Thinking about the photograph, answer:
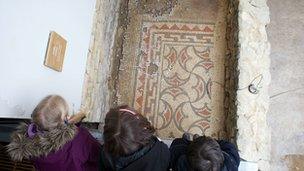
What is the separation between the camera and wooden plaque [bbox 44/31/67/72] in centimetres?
170

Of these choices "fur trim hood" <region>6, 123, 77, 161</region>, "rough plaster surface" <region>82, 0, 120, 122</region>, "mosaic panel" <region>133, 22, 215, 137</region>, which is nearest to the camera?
"fur trim hood" <region>6, 123, 77, 161</region>

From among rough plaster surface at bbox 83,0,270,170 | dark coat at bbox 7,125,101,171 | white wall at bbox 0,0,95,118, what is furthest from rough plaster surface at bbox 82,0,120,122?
dark coat at bbox 7,125,101,171

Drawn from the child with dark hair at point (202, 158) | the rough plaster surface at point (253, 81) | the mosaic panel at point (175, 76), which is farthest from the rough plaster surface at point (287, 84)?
the child with dark hair at point (202, 158)

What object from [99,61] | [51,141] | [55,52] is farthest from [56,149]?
[99,61]

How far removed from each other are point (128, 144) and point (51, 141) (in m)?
0.28

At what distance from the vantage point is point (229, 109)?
2.29 meters

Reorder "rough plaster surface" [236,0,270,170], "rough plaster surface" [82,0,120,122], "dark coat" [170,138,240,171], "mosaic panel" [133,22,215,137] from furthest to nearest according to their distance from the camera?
"mosaic panel" [133,22,215,137], "rough plaster surface" [82,0,120,122], "rough plaster surface" [236,0,270,170], "dark coat" [170,138,240,171]

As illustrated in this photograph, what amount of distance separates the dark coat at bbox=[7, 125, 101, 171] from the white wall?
0.25 metres

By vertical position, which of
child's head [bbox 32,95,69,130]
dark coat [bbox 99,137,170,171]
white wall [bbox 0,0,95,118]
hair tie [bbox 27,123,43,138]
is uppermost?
white wall [bbox 0,0,95,118]

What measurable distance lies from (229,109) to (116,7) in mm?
1164

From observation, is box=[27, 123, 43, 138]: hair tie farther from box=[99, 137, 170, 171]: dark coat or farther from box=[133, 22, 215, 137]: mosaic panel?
box=[133, 22, 215, 137]: mosaic panel

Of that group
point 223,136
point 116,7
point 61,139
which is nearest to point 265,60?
point 223,136

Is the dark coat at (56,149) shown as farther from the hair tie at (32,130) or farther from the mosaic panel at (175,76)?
the mosaic panel at (175,76)

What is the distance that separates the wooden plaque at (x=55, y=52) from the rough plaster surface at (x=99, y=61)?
362mm
